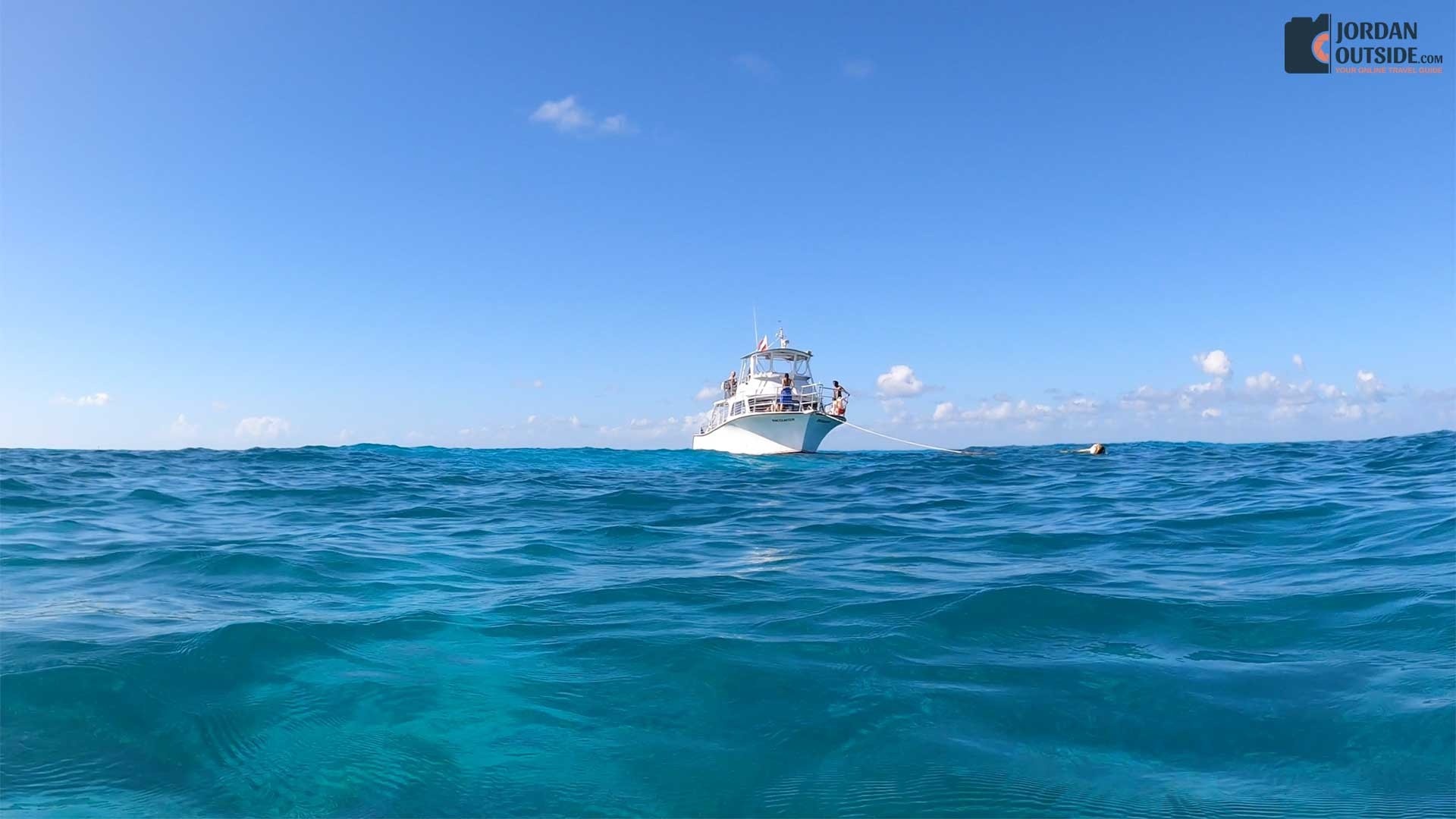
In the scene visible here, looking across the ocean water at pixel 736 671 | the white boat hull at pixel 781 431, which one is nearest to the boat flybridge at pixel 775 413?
the white boat hull at pixel 781 431

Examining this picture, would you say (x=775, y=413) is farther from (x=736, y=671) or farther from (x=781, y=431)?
(x=736, y=671)

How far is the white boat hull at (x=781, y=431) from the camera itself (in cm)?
3925

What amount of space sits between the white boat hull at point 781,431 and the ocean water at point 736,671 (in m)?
29.5

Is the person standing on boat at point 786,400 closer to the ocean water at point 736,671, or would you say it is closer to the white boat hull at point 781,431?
the white boat hull at point 781,431

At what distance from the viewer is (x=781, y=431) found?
40.0 meters

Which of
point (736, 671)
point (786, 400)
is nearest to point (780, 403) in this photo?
point (786, 400)

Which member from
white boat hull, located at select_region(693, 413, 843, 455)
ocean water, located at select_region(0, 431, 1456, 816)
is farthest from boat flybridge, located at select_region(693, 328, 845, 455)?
ocean water, located at select_region(0, 431, 1456, 816)

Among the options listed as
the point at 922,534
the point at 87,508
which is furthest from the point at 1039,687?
the point at 87,508

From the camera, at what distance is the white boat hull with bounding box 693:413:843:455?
39250mm

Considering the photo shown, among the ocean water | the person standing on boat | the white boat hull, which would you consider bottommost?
the ocean water

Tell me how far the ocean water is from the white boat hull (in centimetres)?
2954

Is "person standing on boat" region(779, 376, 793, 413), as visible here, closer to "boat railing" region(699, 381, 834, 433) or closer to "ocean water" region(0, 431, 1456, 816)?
"boat railing" region(699, 381, 834, 433)

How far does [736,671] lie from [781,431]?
3570 centimetres

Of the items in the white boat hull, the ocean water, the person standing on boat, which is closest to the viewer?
the ocean water
